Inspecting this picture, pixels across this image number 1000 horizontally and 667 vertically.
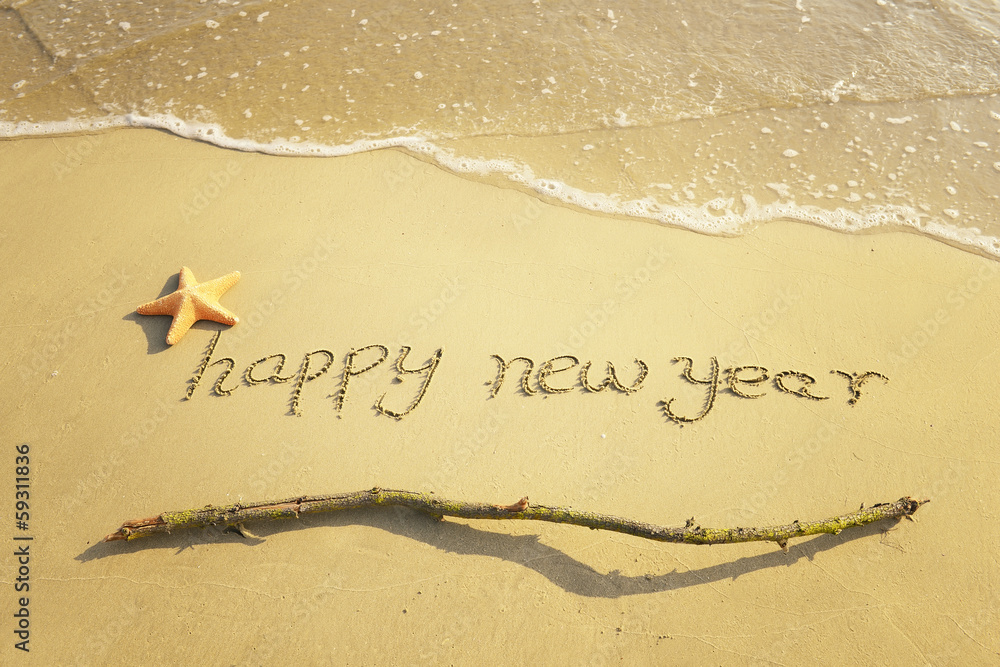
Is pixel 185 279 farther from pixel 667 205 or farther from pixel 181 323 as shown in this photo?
pixel 667 205

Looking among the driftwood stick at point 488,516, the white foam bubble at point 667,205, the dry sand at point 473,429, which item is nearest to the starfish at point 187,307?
the dry sand at point 473,429

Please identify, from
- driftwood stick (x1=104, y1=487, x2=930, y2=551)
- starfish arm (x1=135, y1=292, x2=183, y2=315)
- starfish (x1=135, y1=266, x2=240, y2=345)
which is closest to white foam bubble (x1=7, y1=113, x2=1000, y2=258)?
starfish (x1=135, y1=266, x2=240, y2=345)

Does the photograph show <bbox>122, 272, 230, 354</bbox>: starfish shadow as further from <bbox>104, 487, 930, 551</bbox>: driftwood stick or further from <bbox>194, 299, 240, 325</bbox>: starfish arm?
<bbox>104, 487, 930, 551</bbox>: driftwood stick

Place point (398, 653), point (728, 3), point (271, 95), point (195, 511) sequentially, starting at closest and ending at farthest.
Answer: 1. point (398, 653)
2. point (195, 511)
3. point (271, 95)
4. point (728, 3)

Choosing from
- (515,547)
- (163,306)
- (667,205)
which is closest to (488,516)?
(515,547)

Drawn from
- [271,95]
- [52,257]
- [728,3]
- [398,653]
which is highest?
[728,3]

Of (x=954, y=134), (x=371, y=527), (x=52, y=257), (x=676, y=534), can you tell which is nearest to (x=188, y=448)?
(x=371, y=527)

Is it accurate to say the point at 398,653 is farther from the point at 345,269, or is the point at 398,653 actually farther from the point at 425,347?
the point at 345,269
